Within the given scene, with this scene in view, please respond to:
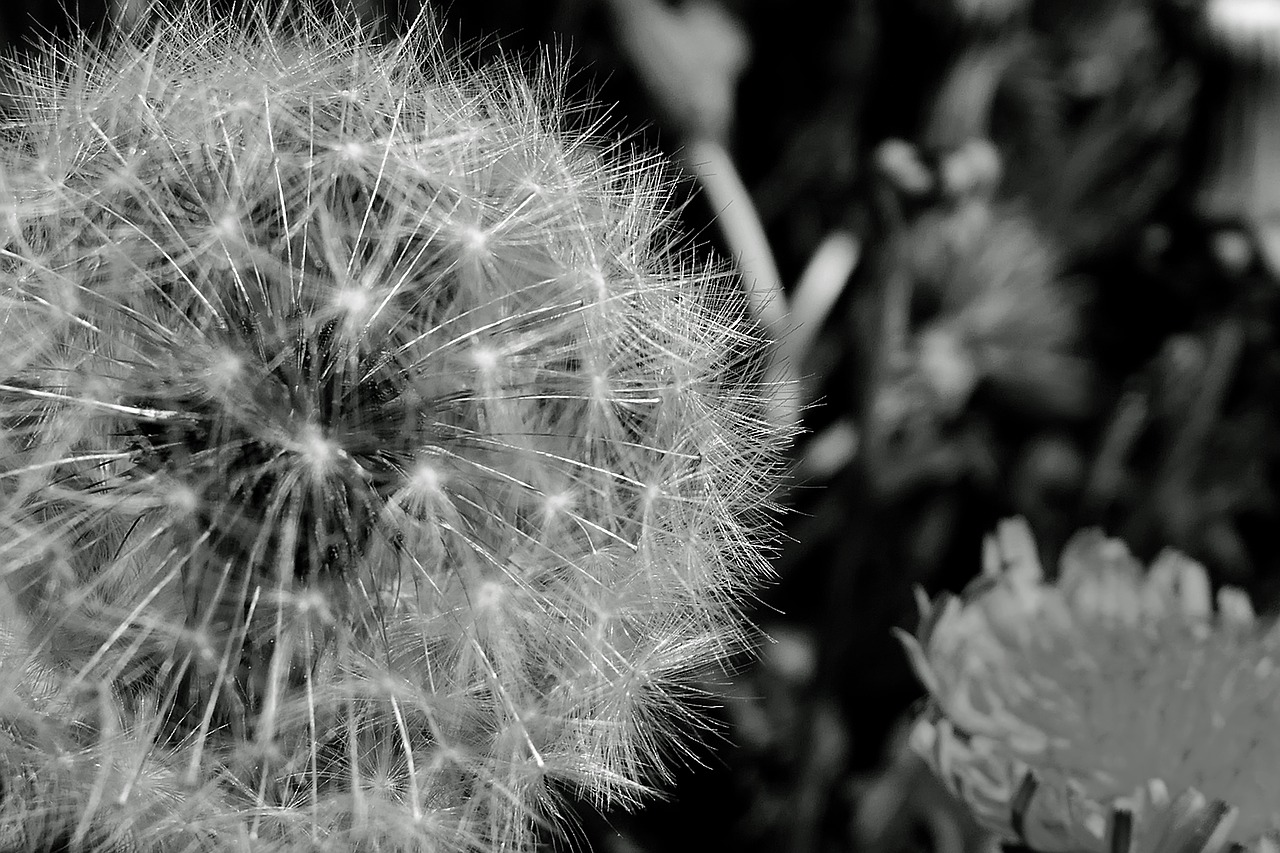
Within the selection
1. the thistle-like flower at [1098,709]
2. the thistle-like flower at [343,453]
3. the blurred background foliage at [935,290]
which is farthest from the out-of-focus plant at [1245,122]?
the thistle-like flower at [343,453]

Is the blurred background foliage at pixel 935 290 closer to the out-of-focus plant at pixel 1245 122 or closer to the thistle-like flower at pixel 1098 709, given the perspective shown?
the out-of-focus plant at pixel 1245 122

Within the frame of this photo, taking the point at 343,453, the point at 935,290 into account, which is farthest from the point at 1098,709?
the point at 935,290

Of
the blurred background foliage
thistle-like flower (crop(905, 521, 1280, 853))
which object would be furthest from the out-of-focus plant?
thistle-like flower (crop(905, 521, 1280, 853))

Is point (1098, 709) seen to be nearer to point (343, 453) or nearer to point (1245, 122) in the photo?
point (343, 453)

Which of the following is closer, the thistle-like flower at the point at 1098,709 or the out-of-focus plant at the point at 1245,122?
the thistle-like flower at the point at 1098,709

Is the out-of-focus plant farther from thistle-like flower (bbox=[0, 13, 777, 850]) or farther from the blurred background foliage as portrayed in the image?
thistle-like flower (bbox=[0, 13, 777, 850])

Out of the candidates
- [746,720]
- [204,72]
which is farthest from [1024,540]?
[204,72]
